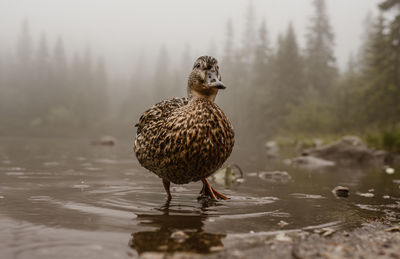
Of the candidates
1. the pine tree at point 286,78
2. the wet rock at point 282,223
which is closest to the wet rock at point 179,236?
the wet rock at point 282,223

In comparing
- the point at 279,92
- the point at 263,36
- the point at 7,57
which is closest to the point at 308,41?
the point at 263,36

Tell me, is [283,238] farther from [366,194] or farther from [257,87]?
[257,87]

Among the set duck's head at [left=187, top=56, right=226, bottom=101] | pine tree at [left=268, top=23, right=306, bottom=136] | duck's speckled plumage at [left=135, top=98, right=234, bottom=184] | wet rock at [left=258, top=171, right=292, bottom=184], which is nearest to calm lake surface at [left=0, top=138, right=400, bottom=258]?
duck's speckled plumage at [left=135, top=98, right=234, bottom=184]

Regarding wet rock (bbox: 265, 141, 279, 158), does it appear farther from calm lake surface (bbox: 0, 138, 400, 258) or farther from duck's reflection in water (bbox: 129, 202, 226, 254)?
duck's reflection in water (bbox: 129, 202, 226, 254)

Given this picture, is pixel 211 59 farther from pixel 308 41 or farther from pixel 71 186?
pixel 308 41

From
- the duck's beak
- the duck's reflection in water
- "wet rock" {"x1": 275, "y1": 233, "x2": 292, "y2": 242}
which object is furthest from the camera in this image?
the duck's beak

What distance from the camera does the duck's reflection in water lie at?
111 inches

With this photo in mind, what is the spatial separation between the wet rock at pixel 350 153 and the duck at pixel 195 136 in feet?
38.2

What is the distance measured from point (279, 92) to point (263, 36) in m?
17.9

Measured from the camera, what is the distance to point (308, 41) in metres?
53.6

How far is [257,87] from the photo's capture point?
173 ft

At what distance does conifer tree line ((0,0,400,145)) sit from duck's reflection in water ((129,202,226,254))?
1927 cm

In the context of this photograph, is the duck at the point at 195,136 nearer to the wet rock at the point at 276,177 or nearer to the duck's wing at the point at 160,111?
the duck's wing at the point at 160,111

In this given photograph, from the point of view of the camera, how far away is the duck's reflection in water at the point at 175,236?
2811mm
